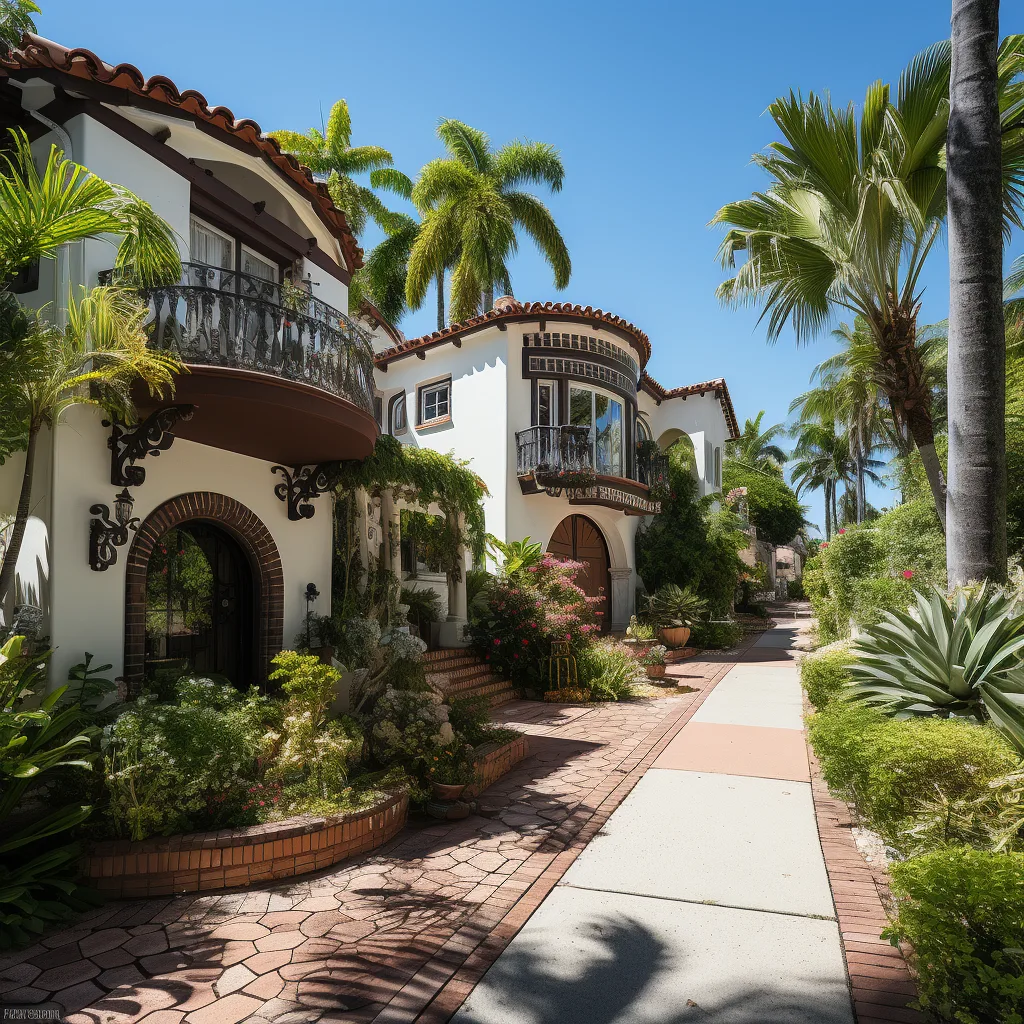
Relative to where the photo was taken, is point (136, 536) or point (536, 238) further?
point (536, 238)

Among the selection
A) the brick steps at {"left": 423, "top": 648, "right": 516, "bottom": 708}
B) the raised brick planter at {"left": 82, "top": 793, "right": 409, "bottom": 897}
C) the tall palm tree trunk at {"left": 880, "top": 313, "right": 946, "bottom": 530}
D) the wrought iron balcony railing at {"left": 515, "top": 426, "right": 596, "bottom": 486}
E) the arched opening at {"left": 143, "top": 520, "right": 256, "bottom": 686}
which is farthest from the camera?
the wrought iron balcony railing at {"left": 515, "top": 426, "right": 596, "bottom": 486}

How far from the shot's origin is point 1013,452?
11305 mm

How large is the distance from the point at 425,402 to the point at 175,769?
14.0 meters

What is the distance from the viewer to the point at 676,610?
60.7ft

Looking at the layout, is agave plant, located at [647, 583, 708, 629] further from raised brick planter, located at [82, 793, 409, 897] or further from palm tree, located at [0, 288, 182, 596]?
palm tree, located at [0, 288, 182, 596]

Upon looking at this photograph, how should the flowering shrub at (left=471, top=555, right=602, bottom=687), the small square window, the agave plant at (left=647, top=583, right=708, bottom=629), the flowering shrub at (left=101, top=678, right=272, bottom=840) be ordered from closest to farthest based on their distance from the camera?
the flowering shrub at (left=101, top=678, right=272, bottom=840)
the flowering shrub at (left=471, top=555, right=602, bottom=687)
the small square window
the agave plant at (left=647, top=583, right=708, bottom=629)

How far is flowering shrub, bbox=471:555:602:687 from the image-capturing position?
1222cm

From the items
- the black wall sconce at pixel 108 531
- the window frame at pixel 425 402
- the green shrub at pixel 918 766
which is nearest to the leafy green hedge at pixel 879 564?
the green shrub at pixel 918 766

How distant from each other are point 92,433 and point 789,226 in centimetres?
775

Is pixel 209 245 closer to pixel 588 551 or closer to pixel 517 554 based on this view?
pixel 517 554

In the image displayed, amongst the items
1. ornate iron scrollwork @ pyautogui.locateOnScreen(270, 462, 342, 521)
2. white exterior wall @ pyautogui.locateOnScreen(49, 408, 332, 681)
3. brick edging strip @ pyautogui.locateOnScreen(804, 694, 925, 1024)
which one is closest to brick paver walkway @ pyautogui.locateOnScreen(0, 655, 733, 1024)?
brick edging strip @ pyautogui.locateOnScreen(804, 694, 925, 1024)

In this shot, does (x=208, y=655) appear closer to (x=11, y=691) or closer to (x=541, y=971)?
(x=11, y=691)

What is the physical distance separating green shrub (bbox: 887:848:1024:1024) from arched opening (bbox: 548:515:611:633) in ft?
47.3

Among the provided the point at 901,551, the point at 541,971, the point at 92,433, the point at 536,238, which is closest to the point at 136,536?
the point at 92,433
